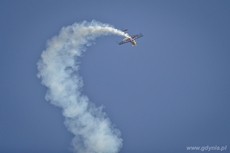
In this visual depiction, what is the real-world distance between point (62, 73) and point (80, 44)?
565 cm

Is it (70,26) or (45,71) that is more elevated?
(70,26)

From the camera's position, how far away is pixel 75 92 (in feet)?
190

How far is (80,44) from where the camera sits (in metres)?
59.5

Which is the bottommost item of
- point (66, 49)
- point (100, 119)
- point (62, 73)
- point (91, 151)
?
point (91, 151)

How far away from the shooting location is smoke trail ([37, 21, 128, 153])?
5573 centimetres

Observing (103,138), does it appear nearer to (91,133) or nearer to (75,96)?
(91,133)

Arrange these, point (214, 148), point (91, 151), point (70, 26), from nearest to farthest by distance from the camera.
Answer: point (91, 151), point (70, 26), point (214, 148)

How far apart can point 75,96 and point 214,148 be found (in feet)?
89.2

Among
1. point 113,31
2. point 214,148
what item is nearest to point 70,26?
point 113,31

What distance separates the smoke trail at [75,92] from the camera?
55728mm

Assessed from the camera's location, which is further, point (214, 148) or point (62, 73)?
point (214, 148)

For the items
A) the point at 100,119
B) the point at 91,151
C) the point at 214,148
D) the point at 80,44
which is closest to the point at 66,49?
the point at 80,44

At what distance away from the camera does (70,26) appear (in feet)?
194

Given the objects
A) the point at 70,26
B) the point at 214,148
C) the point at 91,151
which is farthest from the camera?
the point at 214,148
